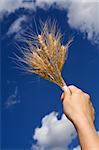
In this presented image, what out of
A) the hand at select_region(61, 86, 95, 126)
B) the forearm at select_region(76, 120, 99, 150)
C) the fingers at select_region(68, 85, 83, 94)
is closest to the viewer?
the forearm at select_region(76, 120, 99, 150)

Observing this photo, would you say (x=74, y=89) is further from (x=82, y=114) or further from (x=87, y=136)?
(x=87, y=136)

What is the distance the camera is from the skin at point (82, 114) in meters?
1.17

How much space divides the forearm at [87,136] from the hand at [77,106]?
0.07 ft

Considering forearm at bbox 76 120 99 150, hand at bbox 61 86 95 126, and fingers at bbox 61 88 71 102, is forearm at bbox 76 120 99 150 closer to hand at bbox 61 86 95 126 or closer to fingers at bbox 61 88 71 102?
hand at bbox 61 86 95 126

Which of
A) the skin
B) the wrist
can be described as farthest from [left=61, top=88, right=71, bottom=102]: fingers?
the wrist

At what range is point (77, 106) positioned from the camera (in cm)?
134

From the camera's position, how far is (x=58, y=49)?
5.87ft

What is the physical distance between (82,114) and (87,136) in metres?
0.13

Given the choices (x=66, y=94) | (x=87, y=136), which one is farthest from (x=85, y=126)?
(x=66, y=94)

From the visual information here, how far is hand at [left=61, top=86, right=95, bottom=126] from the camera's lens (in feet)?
4.20

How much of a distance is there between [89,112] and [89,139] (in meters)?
0.19

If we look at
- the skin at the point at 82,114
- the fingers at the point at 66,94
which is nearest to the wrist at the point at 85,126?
the skin at the point at 82,114

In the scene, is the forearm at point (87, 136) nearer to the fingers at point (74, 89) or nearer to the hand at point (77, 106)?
the hand at point (77, 106)

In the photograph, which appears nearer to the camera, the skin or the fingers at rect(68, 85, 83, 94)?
the skin
